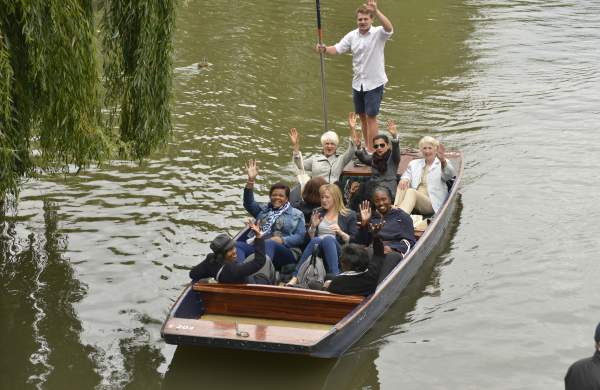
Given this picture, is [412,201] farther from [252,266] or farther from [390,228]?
[252,266]

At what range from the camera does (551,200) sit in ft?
45.3

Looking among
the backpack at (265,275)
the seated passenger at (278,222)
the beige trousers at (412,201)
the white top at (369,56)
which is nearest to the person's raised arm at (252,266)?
the backpack at (265,275)

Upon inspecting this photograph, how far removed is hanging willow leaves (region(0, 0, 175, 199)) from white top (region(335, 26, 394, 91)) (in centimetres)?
390

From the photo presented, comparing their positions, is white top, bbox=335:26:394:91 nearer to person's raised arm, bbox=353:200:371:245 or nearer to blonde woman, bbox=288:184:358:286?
blonde woman, bbox=288:184:358:286

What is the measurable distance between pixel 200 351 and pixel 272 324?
0.84 meters

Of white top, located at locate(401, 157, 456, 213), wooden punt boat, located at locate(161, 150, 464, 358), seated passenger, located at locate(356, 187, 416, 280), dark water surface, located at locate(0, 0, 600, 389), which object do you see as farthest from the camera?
white top, located at locate(401, 157, 456, 213)

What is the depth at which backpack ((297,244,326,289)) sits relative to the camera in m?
10.0

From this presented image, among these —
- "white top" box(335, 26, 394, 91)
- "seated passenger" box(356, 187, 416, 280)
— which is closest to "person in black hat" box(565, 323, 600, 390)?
"seated passenger" box(356, 187, 416, 280)

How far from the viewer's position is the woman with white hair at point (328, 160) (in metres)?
12.6

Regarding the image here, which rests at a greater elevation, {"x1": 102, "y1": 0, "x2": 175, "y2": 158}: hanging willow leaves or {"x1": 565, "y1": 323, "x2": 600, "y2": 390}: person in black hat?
{"x1": 102, "y1": 0, "x2": 175, "y2": 158}: hanging willow leaves

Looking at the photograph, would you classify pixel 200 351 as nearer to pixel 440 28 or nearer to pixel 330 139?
pixel 330 139

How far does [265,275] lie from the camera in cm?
1000

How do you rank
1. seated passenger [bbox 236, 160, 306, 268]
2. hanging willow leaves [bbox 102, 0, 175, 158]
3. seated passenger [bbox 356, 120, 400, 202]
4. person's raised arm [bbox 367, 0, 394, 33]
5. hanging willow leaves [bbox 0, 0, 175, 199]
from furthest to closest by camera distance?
person's raised arm [bbox 367, 0, 394, 33], seated passenger [bbox 356, 120, 400, 202], seated passenger [bbox 236, 160, 306, 268], hanging willow leaves [bbox 102, 0, 175, 158], hanging willow leaves [bbox 0, 0, 175, 199]

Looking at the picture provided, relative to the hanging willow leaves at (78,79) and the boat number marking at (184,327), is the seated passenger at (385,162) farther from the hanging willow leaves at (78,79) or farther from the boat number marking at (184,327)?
the boat number marking at (184,327)
